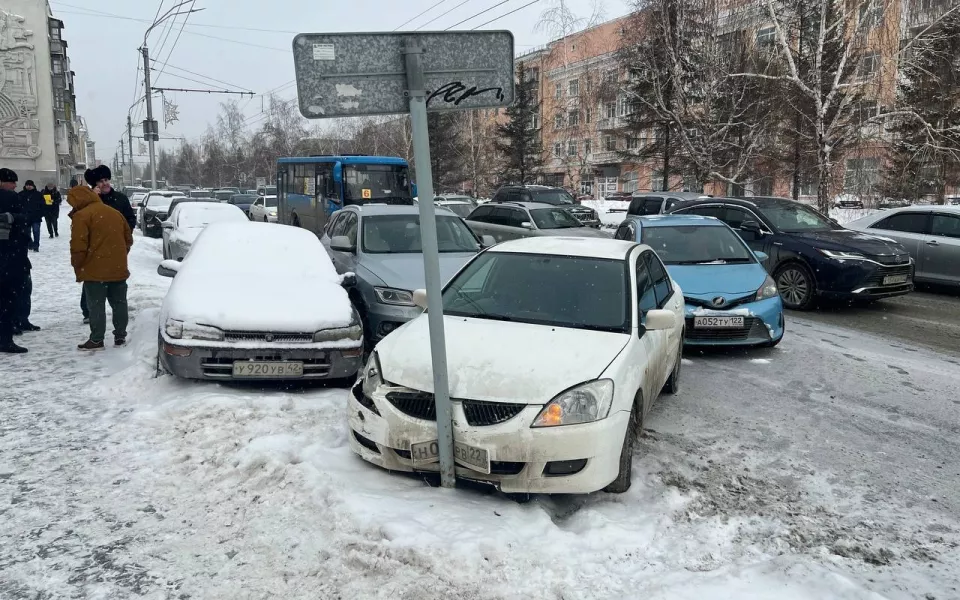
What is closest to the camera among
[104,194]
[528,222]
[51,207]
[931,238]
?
[104,194]

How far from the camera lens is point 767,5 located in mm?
20344

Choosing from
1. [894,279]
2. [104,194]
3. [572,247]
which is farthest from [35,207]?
[894,279]

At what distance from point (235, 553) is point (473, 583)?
1.17 metres

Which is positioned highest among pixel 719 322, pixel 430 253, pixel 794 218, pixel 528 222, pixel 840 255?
pixel 528 222

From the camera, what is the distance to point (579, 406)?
3.74 m

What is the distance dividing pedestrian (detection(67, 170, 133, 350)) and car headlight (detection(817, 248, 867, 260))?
9412mm

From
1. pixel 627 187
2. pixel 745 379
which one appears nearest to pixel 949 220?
pixel 745 379

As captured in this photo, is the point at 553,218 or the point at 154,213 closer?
the point at 553,218

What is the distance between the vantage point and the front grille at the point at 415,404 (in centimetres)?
388

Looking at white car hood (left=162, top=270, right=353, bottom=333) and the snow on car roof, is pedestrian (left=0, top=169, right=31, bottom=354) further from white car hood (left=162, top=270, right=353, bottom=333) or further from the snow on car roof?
the snow on car roof

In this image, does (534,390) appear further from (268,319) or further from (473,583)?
(268,319)

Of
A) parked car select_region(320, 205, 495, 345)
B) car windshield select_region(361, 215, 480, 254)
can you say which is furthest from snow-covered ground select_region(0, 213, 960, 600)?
car windshield select_region(361, 215, 480, 254)

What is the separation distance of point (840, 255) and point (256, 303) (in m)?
8.55

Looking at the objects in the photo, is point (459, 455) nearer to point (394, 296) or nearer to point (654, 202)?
point (394, 296)
